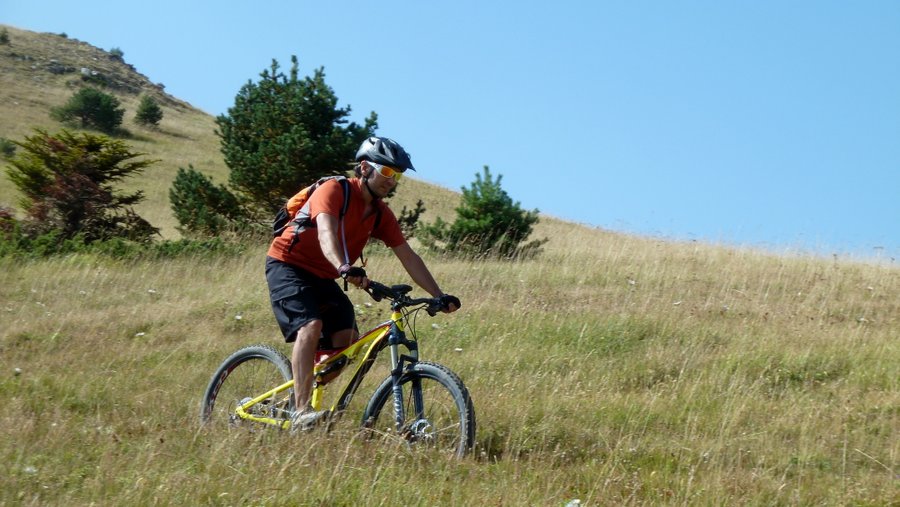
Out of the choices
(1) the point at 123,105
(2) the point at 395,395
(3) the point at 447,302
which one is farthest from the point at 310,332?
(1) the point at 123,105

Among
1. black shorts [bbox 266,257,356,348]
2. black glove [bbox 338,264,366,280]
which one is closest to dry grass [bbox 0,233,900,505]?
black shorts [bbox 266,257,356,348]

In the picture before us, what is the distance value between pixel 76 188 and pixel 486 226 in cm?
719

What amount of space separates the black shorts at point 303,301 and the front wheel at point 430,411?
24.4 inches

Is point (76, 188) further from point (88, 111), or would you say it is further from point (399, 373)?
point (88, 111)

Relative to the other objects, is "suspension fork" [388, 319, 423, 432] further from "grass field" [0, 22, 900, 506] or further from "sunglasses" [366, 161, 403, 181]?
"sunglasses" [366, 161, 403, 181]

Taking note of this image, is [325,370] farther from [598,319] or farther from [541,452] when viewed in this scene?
[598,319]

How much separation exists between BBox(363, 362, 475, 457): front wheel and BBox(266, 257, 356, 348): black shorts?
619 millimetres

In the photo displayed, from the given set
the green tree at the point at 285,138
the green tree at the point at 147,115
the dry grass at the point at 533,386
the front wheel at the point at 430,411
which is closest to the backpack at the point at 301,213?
the front wheel at the point at 430,411

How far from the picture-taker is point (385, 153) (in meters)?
5.30

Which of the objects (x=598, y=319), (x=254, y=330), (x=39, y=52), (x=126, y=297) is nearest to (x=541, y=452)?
(x=598, y=319)

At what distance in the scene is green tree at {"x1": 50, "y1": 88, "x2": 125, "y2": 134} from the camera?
42531 mm

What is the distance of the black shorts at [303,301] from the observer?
17.8 ft

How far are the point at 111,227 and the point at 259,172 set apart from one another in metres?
3.41

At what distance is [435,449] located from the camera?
5.03m
